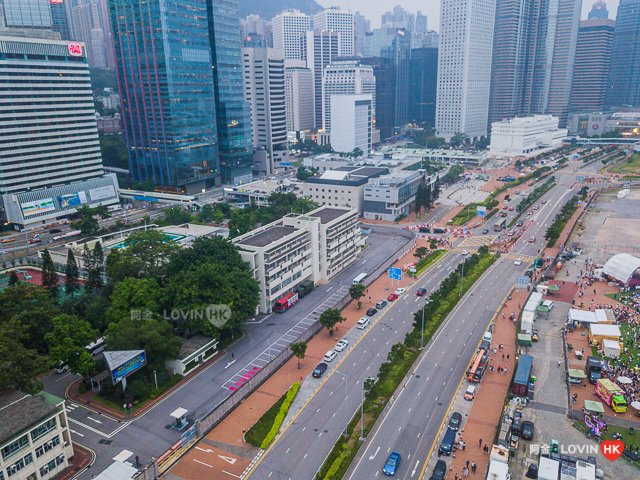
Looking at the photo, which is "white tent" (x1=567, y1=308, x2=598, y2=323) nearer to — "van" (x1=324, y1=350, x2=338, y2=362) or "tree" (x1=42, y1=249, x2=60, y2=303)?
"van" (x1=324, y1=350, x2=338, y2=362)

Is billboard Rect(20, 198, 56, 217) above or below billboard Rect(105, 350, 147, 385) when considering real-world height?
above

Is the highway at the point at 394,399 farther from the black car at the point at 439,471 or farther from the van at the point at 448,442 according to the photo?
the black car at the point at 439,471

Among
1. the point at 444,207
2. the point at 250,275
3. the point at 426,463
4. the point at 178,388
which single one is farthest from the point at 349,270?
the point at 444,207

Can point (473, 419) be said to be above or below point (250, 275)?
below

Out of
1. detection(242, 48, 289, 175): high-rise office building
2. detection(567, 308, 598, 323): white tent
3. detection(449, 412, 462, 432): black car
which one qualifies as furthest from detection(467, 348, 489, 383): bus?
detection(242, 48, 289, 175): high-rise office building

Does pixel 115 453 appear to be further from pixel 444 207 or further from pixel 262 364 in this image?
pixel 444 207

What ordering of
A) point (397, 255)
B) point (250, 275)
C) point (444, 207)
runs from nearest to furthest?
1. point (250, 275)
2. point (397, 255)
3. point (444, 207)

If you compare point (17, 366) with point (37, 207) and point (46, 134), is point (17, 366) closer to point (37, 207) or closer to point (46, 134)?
point (37, 207)
